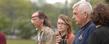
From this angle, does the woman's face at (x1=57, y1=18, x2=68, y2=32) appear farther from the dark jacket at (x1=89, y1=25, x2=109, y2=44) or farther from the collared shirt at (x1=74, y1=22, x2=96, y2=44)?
the dark jacket at (x1=89, y1=25, x2=109, y2=44)

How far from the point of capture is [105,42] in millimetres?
4820

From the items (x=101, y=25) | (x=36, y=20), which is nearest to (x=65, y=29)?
(x=36, y=20)

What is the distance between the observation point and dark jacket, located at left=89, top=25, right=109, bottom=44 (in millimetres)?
4786

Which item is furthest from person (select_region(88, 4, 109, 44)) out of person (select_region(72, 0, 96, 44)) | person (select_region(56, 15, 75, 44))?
person (select_region(56, 15, 75, 44))

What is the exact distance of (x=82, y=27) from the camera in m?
5.57

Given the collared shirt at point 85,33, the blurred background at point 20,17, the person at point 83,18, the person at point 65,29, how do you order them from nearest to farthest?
the collared shirt at point 85,33
the person at point 83,18
the person at point 65,29
the blurred background at point 20,17

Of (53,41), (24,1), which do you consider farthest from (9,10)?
(53,41)

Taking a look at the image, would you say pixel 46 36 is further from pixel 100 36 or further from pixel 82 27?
pixel 100 36

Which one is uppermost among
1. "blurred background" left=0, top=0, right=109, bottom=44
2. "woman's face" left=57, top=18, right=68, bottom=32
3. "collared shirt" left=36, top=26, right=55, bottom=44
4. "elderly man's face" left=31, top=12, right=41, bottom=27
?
"blurred background" left=0, top=0, right=109, bottom=44

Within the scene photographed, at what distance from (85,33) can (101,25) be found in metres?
0.59

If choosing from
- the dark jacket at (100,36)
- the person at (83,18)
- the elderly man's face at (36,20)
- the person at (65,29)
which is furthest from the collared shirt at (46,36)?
the dark jacket at (100,36)

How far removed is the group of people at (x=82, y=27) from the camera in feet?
15.8

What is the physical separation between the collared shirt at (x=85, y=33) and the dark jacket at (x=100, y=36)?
481 millimetres

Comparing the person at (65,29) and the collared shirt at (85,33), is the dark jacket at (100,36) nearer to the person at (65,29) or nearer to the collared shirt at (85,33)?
the collared shirt at (85,33)
